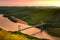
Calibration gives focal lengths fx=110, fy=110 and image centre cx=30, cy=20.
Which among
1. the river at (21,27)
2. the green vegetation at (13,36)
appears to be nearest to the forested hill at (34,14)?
the river at (21,27)

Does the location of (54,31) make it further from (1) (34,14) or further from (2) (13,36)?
(2) (13,36)

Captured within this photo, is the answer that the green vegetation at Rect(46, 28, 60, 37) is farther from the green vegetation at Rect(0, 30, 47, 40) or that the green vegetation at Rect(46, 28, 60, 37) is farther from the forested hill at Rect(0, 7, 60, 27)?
the green vegetation at Rect(0, 30, 47, 40)

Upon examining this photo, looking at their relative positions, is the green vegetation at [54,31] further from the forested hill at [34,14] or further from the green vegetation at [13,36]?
the green vegetation at [13,36]

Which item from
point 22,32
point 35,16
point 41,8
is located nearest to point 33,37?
point 22,32

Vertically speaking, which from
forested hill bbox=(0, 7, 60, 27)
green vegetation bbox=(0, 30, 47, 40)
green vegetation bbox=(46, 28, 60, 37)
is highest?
forested hill bbox=(0, 7, 60, 27)

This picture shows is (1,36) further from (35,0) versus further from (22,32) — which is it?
(35,0)

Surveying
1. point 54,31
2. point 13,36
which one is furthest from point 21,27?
point 54,31

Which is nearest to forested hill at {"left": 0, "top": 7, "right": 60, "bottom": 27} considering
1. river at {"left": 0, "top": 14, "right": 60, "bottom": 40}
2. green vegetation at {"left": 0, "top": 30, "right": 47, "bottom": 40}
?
river at {"left": 0, "top": 14, "right": 60, "bottom": 40}

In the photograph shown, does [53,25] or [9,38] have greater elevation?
[53,25]
